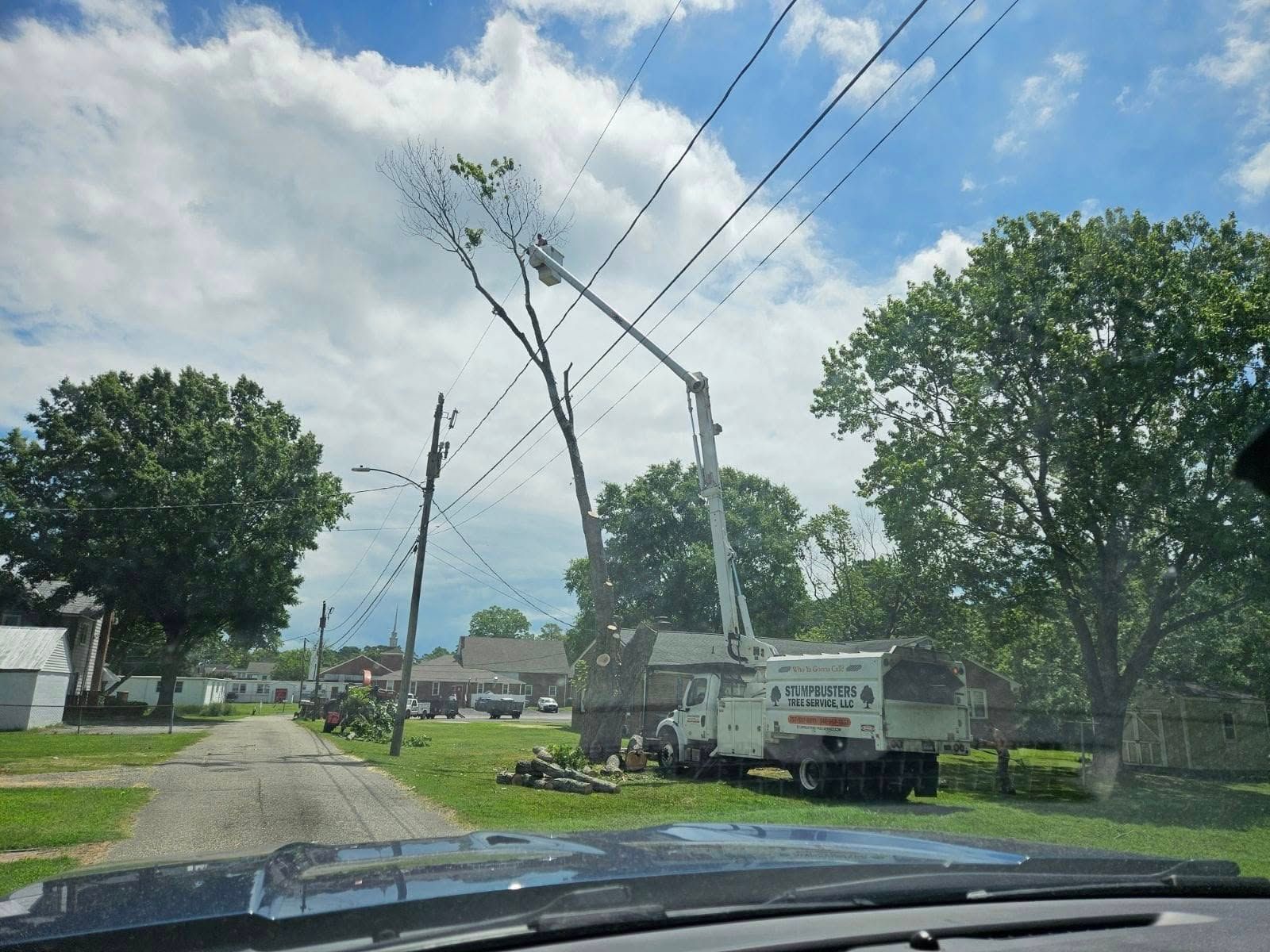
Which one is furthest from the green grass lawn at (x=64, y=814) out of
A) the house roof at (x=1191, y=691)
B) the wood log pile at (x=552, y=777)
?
the house roof at (x=1191, y=691)

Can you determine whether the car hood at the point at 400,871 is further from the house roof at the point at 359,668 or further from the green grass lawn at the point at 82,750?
the house roof at the point at 359,668

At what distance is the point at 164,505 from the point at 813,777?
110ft

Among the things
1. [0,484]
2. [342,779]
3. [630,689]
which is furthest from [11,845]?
[0,484]

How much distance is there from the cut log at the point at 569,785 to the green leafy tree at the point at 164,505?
30.3m

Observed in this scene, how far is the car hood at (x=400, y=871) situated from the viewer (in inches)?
90.2

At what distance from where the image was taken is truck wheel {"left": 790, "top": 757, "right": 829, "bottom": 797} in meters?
17.4

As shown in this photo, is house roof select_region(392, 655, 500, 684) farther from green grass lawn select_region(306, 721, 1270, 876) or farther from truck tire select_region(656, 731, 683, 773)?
truck tire select_region(656, 731, 683, 773)

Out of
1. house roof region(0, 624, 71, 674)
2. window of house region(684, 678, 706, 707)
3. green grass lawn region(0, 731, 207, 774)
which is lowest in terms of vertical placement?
green grass lawn region(0, 731, 207, 774)

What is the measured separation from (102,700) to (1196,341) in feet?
153

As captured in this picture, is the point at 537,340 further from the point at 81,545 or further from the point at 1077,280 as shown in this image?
the point at 81,545

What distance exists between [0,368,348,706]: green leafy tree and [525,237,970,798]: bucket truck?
2953cm

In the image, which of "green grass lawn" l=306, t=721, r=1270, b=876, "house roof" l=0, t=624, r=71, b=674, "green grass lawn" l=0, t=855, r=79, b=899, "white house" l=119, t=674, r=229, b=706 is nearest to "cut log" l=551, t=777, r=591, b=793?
"green grass lawn" l=306, t=721, r=1270, b=876

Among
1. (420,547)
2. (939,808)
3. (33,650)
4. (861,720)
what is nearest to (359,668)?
(33,650)

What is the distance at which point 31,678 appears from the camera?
33.2 meters
